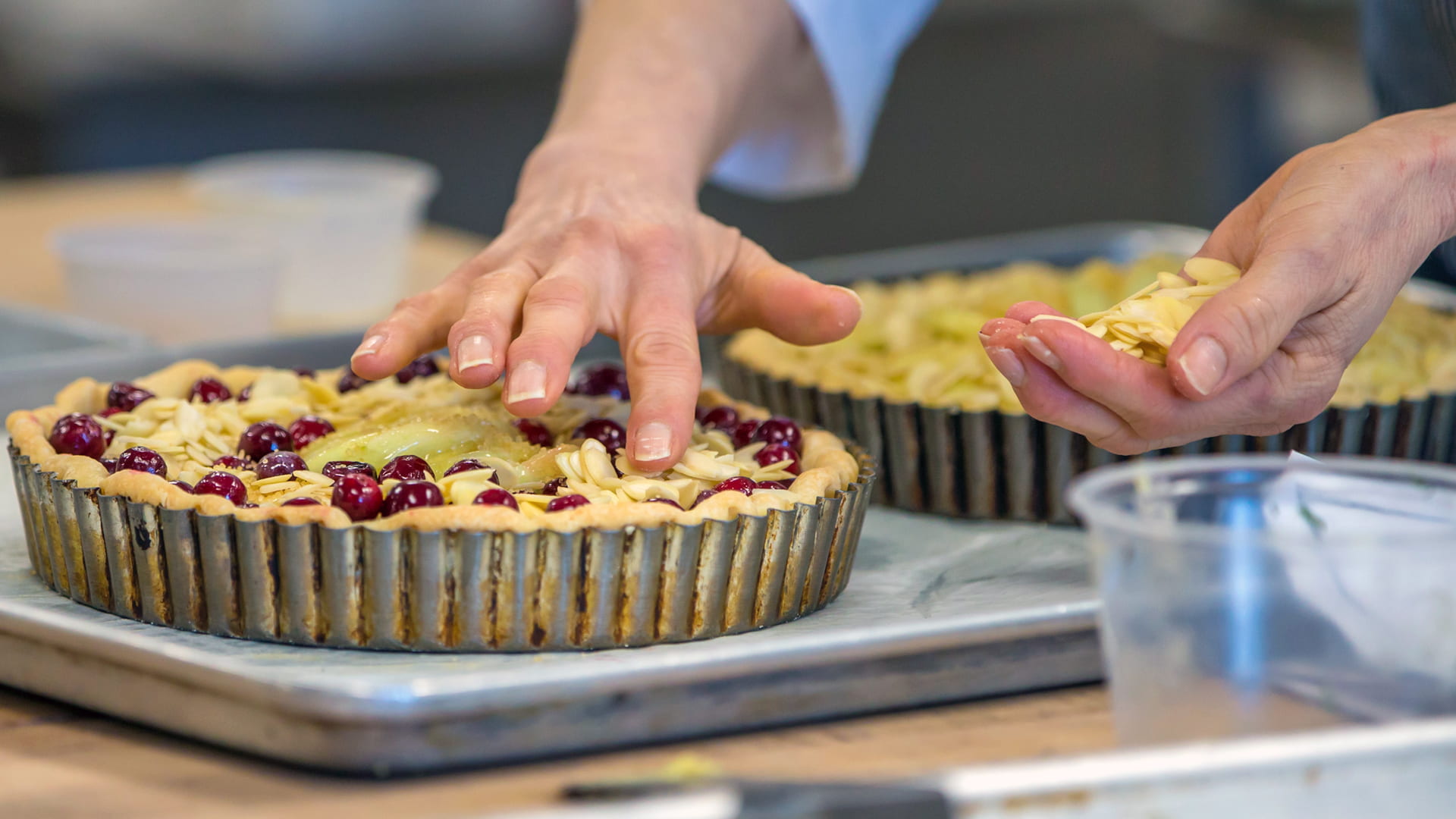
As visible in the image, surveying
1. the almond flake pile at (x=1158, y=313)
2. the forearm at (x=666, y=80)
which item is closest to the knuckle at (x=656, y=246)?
the forearm at (x=666, y=80)

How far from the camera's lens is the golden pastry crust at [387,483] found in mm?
1242

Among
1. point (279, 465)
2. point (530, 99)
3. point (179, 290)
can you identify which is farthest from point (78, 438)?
point (530, 99)

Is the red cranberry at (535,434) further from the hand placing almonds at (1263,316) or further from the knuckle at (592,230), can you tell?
the hand placing almonds at (1263,316)

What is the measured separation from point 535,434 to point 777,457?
242 mm

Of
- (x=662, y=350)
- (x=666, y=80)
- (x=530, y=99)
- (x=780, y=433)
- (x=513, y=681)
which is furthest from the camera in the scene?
(x=530, y=99)

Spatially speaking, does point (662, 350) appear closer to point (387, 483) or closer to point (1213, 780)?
point (387, 483)

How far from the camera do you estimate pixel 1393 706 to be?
0.97 meters

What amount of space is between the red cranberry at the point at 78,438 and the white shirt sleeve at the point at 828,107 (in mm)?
1023

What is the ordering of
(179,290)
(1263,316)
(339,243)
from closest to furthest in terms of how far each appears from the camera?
1. (1263,316)
2. (179,290)
3. (339,243)

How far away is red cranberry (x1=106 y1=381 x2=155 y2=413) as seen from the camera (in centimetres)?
163

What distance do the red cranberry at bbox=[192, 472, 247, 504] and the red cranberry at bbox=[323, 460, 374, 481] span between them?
0.08 metres

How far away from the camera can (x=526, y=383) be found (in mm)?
1354

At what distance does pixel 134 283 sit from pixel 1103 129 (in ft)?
15.7

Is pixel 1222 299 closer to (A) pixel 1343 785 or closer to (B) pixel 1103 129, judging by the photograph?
(A) pixel 1343 785
